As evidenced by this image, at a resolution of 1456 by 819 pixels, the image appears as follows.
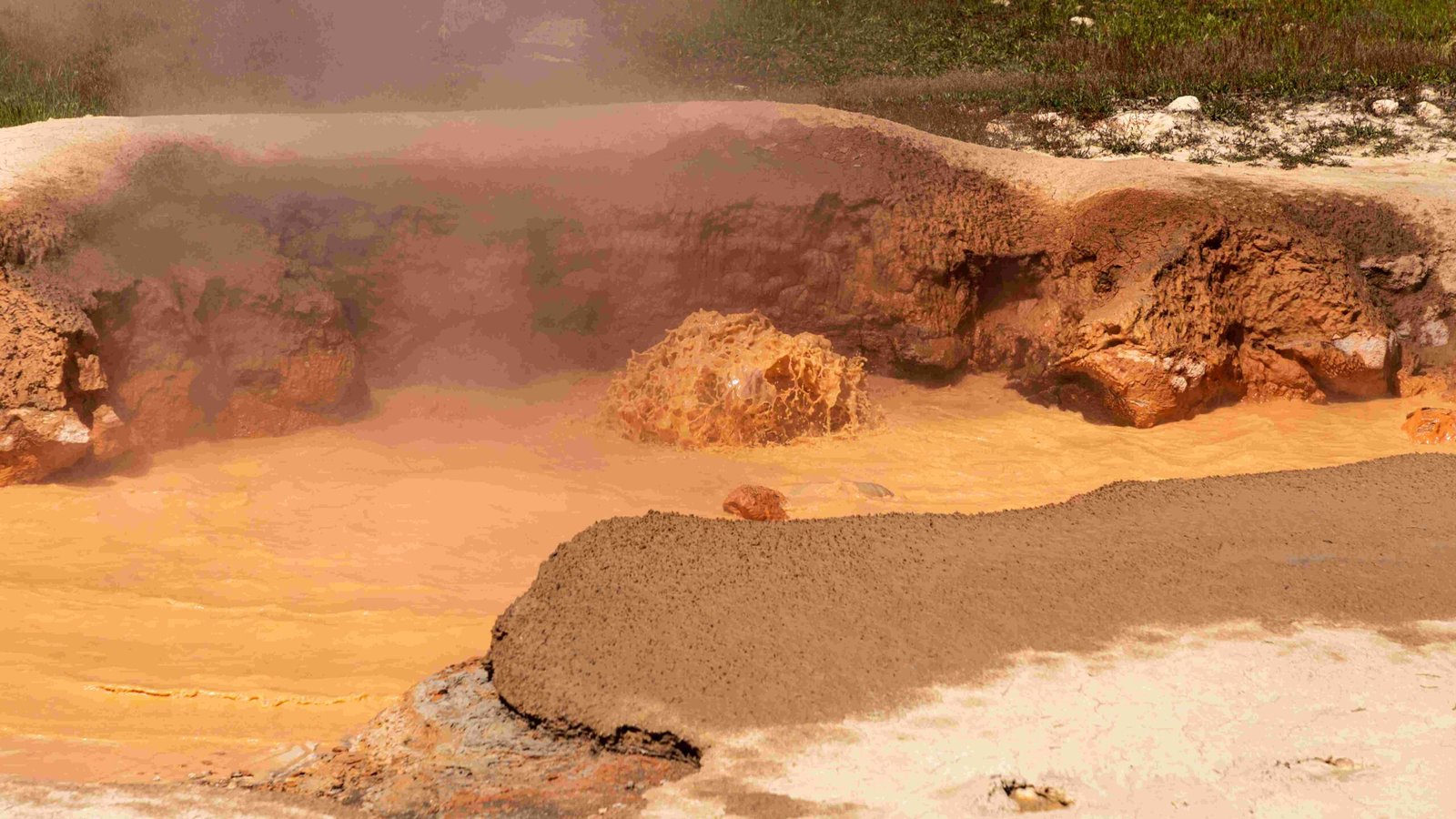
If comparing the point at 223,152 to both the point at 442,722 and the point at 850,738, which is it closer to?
the point at 442,722

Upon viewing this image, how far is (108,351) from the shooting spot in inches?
233

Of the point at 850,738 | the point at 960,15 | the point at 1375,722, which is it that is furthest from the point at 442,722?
the point at 960,15

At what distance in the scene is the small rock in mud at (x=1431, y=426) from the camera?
627cm

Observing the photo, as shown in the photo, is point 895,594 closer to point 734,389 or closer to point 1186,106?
point 734,389

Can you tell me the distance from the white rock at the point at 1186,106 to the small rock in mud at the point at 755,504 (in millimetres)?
7370

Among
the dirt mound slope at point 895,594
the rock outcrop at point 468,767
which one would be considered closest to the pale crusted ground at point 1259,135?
the dirt mound slope at point 895,594

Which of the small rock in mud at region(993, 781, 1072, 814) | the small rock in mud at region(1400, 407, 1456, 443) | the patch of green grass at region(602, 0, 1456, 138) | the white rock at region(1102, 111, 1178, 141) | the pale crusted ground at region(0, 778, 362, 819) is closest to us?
the small rock in mud at region(993, 781, 1072, 814)

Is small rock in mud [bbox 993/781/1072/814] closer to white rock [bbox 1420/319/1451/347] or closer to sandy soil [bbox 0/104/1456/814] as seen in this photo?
sandy soil [bbox 0/104/1456/814]

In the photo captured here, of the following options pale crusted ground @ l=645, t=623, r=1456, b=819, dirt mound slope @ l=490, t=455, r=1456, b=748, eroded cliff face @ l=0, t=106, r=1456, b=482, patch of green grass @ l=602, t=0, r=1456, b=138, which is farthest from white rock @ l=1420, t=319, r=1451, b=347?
pale crusted ground @ l=645, t=623, r=1456, b=819

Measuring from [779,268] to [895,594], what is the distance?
4.14 meters

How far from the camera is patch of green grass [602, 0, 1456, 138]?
11602 millimetres

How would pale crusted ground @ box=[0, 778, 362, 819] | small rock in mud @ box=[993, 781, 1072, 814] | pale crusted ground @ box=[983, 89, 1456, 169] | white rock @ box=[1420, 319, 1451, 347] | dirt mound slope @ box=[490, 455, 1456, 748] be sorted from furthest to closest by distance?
pale crusted ground @ box=[983, 89, 1456, 169], white rock @ box=[1420, 319, 1451, 347], dirt mound slope @ box=[490, 455, 1456, 748], pale crusted ground @ box=[0, 778, 362, 819], small rock in mud @ box=[993, 781, 1072, 814]

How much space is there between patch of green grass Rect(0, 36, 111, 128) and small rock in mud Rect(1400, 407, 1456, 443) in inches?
362

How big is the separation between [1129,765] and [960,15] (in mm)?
14044
